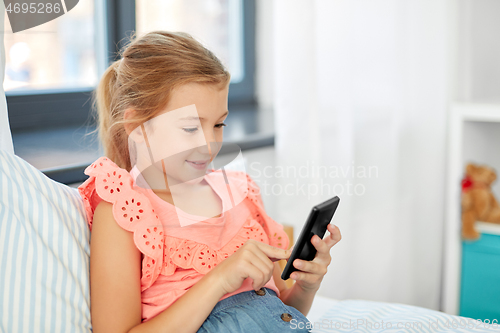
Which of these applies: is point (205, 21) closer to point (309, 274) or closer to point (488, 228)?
point (488, 228)

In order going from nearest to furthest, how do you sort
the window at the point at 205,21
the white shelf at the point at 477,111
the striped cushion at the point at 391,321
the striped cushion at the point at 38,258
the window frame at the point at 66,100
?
the striped cushion at the point at 38,258 → the striped cushion at the point at 391,321 → the window frame at the point at 66,100 → the white shelf at the point at 477,111 → the window at the point at 205,21

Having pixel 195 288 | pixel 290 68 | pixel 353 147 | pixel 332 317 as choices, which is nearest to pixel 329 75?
pixel 290 68

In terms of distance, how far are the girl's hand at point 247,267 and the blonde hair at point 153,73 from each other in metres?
Result: 0.25

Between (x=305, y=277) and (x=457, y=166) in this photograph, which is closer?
(x=305, y=277)

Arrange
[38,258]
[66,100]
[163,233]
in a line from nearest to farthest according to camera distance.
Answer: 1. [38,258]
2. [163,233]
3. [66,100]

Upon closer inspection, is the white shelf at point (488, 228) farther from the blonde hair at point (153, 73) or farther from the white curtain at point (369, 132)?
the blonde hair at point (153, 73)

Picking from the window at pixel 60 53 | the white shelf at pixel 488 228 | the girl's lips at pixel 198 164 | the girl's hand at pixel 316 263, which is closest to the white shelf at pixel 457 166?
the white shelf at pixel 488 228

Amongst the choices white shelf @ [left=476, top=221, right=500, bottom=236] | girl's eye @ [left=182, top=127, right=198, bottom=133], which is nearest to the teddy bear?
white shelf @ [left=476, top=221, right=500, bottom=236]

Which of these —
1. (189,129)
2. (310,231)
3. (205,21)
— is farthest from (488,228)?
(205,21)

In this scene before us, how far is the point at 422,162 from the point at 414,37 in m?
0.39

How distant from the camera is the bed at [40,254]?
558mm

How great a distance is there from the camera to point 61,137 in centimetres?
119

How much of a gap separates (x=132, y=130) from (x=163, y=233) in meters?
0.17

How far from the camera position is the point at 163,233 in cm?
69
